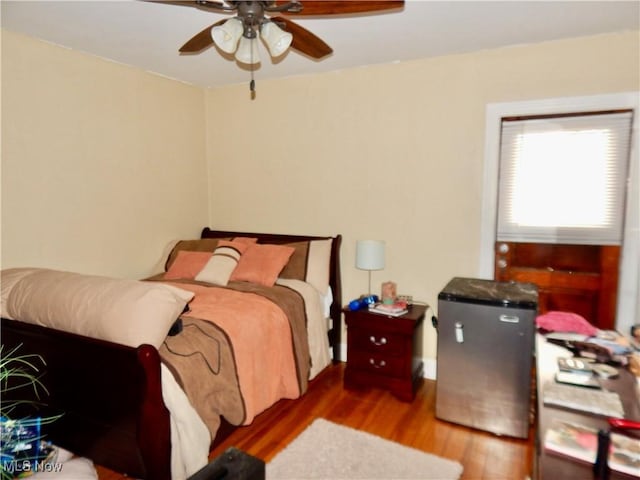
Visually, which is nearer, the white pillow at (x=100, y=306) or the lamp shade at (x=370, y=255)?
the white pillow at (x=100, y=306)

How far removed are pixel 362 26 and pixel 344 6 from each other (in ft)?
2.86

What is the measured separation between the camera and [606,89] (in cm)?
260

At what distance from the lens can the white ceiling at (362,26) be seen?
87.4 inches

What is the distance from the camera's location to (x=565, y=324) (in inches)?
90.5

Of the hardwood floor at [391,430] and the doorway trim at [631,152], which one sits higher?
the doorway trim at [631,152]

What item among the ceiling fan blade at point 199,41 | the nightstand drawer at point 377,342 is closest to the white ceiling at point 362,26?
the ceiling fan blade at point 199,41

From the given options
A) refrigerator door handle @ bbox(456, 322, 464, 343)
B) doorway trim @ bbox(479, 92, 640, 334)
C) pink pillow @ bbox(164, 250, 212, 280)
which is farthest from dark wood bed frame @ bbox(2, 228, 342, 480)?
doorway trim @ bbox(479, 92, 640, 334)

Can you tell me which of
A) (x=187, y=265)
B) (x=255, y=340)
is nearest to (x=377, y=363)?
(x=255, y=340)

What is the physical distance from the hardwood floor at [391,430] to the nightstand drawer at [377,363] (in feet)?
0.60

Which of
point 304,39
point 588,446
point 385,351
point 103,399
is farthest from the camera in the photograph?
point 385,351

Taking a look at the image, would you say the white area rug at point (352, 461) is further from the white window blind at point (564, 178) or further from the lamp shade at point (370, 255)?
the white window blind at point (564, 178)

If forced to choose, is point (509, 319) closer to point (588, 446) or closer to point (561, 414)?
point (561, 414)

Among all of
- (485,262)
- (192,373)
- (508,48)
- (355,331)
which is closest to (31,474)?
(192,373)

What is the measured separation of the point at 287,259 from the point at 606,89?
8.06 feet
